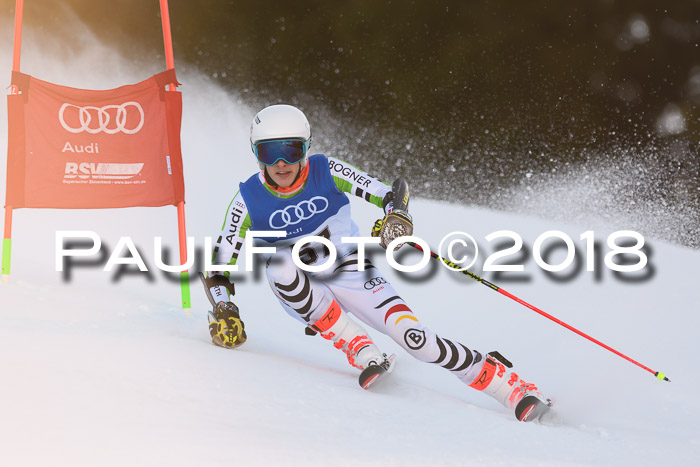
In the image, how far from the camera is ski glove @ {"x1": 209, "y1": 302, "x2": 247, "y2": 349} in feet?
10.7

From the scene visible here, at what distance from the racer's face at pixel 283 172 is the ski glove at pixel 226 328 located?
66cm

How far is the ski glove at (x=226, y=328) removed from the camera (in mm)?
3266

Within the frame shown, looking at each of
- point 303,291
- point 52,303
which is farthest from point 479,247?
point 52,303

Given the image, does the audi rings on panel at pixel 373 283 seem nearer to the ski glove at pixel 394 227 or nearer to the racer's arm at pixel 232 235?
the ski glove at pixel 394 227

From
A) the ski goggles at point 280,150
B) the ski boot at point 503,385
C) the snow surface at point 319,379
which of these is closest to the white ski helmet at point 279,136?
the ski goggles at point 280,150

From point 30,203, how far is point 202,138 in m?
5.76

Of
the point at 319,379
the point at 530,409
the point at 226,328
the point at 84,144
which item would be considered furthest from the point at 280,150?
the point at 84,144

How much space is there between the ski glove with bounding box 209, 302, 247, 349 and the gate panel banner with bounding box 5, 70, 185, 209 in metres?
1.42

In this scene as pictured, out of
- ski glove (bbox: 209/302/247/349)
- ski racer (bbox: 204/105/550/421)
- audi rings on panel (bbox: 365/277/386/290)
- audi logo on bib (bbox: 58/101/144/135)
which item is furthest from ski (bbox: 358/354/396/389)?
audi logo on bib (bbox: 58/101/144/135)

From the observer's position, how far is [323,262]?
3354 mm

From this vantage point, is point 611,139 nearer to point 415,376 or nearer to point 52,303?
point 415,376

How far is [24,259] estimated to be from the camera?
221 inches

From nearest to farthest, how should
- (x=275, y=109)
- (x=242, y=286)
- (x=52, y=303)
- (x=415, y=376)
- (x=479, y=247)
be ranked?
(x=275, y=109)
(x=52, y=303)
(x=415, y=376)
(x=242, y=286)
(x=479, y=247)

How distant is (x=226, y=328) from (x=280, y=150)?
90 cm
